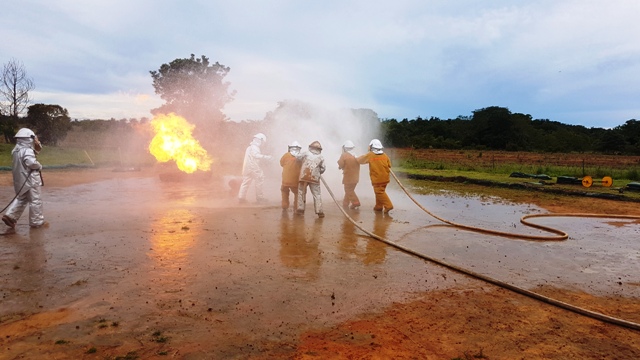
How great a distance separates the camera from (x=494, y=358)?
3740 millimetres

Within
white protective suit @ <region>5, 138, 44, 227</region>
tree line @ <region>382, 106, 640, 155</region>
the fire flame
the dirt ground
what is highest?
tree line @ <region>382, 106, 640, 155</region>

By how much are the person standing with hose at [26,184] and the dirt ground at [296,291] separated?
333mm

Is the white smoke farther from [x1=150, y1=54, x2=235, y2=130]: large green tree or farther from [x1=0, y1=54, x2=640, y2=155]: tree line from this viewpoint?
[x1=150, y1=54, x2=235, y2=130]: large green tree

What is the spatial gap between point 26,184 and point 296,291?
276 inches

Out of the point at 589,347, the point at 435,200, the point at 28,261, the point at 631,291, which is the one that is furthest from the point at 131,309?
the point at 435,200

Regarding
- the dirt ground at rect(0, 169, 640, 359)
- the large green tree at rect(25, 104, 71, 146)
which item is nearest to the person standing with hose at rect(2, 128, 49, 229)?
the dirt ground at rect(0, 169, 640, 359)

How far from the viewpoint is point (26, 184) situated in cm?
867

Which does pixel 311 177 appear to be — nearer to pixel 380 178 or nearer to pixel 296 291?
pixel 380 178

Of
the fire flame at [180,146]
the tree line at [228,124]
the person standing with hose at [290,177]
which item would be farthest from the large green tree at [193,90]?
the person standing with hose at [290,177]

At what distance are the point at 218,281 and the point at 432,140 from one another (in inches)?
2117

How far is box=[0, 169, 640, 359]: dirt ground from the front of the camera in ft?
12.8

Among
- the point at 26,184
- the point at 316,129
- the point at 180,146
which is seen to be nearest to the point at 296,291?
the point at 26,184

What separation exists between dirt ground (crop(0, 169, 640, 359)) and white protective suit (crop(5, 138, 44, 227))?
1.24 ft

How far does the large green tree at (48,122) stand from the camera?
34.6 meters
